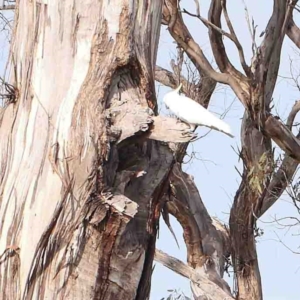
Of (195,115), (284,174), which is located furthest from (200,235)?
(195,115)

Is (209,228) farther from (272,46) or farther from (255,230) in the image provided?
(272,46)

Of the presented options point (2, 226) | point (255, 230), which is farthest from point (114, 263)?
Result: point (255, 230)

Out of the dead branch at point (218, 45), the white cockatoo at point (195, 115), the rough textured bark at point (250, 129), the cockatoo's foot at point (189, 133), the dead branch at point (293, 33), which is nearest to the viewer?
the cockatoo's foot at point (189, 133)

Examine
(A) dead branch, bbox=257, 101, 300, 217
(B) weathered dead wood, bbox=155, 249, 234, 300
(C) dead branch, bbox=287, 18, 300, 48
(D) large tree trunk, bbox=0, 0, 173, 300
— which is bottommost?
(D) large tree trunk, bbox=0, 0, 173, 300

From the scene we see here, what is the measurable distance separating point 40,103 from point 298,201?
9.53ft

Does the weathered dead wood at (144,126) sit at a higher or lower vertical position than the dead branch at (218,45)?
lower

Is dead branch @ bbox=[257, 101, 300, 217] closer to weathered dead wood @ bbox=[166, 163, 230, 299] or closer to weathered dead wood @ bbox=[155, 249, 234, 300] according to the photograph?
weathered dead wood @ bbox=[166, 163, 230, 299]

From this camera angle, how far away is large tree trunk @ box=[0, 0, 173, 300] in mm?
2232

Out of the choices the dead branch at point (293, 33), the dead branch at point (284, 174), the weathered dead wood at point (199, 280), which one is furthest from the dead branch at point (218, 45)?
the weathered dead wood at point (199, 280)

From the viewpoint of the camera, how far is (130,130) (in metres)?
2.24

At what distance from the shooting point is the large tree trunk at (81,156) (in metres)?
2.23

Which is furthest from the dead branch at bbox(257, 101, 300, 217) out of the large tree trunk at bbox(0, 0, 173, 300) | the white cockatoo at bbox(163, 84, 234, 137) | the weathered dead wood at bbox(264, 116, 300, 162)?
the large tree trunk at bbox(0, 0, 173, 300)

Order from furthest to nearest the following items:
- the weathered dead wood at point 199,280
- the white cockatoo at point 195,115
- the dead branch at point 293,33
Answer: the weathered dead wood at point 199,280
the dead branch at point 293,33
the white cockatoo at point 195,115

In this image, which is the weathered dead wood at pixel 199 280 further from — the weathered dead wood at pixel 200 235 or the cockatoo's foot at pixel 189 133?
the cockatoo's foot at pixel 189 133
